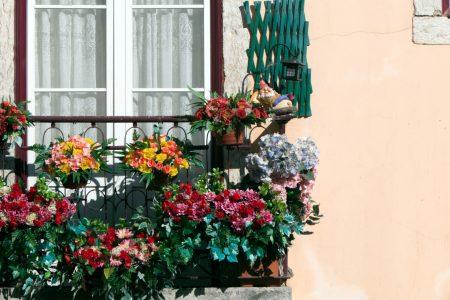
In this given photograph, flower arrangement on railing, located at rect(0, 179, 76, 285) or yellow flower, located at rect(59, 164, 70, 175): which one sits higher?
yellow flower, located at rect(59, 164, 70, 175)


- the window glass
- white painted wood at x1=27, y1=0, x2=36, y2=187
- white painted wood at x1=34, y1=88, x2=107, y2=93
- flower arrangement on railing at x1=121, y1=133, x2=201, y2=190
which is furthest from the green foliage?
white painted wood at x1=27, y1=0, x2=36, y2=187

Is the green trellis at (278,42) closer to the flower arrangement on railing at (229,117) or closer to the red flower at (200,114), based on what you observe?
the flower arrangement on railing at (229,117)

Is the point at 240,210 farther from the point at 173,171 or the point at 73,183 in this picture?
the point at 73,183

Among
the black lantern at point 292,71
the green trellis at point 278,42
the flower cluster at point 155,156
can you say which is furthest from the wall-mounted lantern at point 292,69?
the flower cluster at point 155,156

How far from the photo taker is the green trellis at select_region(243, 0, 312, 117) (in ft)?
28.6

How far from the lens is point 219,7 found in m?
8.81

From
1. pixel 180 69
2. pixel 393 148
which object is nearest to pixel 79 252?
pixel 180 69

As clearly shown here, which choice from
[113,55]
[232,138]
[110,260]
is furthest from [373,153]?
[110,260]

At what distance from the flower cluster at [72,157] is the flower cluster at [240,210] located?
80cm

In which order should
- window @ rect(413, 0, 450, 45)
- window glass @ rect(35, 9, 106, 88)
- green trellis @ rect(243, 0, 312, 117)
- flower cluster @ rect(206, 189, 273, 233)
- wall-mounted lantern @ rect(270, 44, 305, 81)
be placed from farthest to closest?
window glass @ rect(35, 9, 106, 88), window @ rect(413, 0, 450, 45), green trellis @ rect(243, 0, 312, 117), wall-mounted lantern @ rect(270, 44, 305, 81), flower cluster @ rect(206, 189, 273, 233)

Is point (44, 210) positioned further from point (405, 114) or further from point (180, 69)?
point (405, 114)

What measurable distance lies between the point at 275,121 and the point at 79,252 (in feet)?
5.11

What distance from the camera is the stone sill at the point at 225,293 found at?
8250 millimetres

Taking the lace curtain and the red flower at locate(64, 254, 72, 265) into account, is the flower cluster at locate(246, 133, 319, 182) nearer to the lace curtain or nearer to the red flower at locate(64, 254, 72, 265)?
the lace curtain
